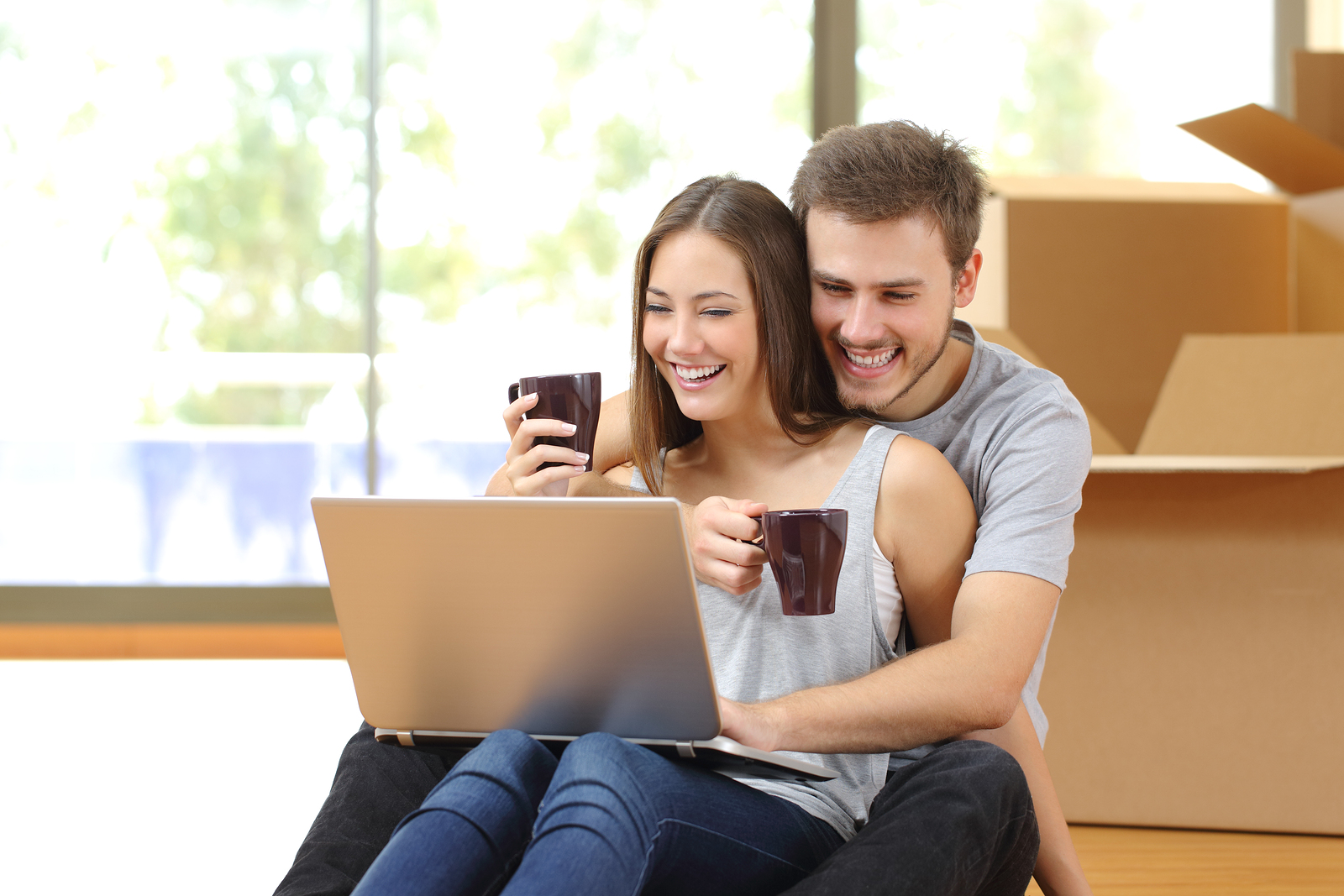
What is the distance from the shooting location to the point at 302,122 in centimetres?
321

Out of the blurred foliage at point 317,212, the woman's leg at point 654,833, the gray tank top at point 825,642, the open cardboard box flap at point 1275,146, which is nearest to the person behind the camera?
the woman's leg at point 654,833

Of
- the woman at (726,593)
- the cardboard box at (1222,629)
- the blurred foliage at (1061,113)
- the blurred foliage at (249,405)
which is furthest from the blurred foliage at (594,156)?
the woman at (726,593)

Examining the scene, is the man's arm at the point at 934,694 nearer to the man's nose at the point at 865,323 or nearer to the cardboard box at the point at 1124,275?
the man's nose at the point at 865,323

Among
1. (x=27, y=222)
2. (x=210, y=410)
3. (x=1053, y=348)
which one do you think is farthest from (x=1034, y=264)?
(x=27, y=222)

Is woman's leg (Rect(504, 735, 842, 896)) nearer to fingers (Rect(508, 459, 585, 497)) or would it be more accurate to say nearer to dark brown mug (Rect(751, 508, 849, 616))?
dark brown mug (Rect(751, 508, 849, 616))

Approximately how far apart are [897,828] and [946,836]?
4 centimetres

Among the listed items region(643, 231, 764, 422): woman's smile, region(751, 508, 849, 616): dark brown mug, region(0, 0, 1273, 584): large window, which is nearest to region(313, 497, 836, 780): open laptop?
region(751, 508, 849, 616): dark brown mug

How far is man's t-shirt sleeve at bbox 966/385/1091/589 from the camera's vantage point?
3.46 ft

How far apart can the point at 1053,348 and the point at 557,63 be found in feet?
6.20

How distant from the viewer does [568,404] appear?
3.55ft

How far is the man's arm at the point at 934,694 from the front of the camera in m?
0.93

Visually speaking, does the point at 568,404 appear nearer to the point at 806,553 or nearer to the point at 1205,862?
the point at 806,553

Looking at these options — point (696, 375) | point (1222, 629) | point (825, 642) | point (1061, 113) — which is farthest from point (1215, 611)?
point (1061, 113)

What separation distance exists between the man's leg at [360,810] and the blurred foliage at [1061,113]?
9.05 feet
